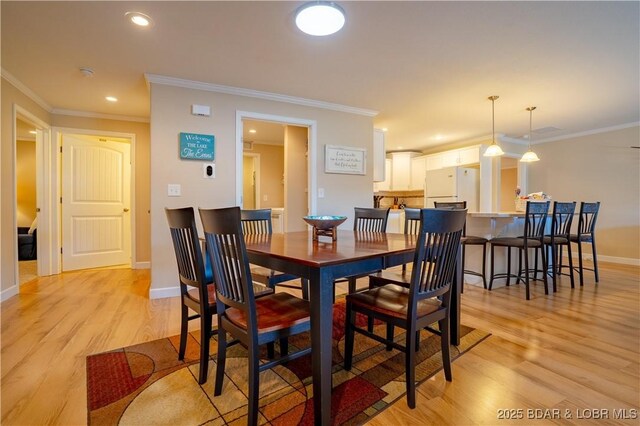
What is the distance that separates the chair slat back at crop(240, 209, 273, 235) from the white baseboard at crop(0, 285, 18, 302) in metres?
2.59

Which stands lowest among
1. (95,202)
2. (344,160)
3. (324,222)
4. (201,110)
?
(324,222)

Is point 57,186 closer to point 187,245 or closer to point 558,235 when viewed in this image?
point 187,245

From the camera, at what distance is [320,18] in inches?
70.2

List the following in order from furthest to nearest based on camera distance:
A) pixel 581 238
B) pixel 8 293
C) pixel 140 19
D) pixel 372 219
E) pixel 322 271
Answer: pixel 581 238 → pixel 8 293 → pixel 372 219 → pixel 140 19 → pixel 322 271

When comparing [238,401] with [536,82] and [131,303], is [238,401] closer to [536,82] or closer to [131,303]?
[131,303]

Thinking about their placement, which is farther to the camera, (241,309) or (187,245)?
(187,245)

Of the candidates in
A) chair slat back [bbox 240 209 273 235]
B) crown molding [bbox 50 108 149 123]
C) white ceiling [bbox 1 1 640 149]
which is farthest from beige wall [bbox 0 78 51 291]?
chair slat back [bbox 240 209 273 235]

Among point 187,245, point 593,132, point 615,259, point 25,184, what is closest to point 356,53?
point 187,245

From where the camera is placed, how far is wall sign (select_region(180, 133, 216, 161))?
3219mm

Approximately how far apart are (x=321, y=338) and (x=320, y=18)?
174cm

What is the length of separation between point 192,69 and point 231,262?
2472 mm

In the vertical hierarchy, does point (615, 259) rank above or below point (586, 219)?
below

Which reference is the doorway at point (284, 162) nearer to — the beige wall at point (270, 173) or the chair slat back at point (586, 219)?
the beige wall at point (270, 173)

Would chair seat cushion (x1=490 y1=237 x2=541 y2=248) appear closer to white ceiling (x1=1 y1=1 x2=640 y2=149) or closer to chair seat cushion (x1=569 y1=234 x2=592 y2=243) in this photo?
chair seat cushion (x1=569 y1=234 x2=592 y2=243)
